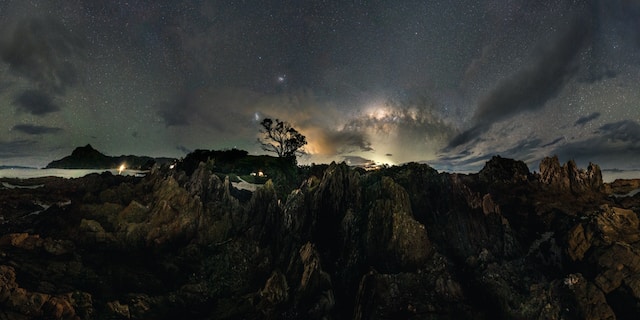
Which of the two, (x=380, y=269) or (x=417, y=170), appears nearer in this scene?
(x=380, y=269)

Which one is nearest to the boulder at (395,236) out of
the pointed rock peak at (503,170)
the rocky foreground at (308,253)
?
the rocky foreground at (308,253)

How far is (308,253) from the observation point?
25109 mm

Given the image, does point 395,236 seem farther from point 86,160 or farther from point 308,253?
point 86,160

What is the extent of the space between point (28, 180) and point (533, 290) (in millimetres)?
61678

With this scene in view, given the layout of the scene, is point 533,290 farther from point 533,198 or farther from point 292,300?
point 533,198

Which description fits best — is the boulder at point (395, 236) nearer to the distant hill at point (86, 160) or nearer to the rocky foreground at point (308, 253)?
the rocky foreground at point (308, 253)

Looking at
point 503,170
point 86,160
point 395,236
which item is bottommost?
point 395,236

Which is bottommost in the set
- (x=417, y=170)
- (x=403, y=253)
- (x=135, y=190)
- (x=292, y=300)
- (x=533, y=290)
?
Answer: (x=292, y=300)

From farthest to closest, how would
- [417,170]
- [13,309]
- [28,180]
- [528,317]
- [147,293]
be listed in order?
[417,170], [28,180], [147,293], [528,317], [13,309]

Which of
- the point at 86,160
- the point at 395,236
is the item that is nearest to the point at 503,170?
the point at 395,236

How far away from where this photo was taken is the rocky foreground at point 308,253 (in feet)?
69.2

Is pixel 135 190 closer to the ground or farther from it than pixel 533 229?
farther from it

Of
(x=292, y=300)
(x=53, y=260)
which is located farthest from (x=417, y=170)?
(x=53, y=260)

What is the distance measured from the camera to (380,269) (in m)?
25.1
